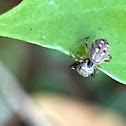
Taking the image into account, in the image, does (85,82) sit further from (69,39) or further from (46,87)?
(69,39)

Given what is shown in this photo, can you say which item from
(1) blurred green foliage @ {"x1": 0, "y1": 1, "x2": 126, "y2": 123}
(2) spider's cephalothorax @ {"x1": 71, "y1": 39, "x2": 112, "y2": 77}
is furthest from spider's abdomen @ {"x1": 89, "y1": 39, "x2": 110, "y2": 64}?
(1) blurred green foliage @ {"x1": 0, "y1": 1, "x2": 126, "y2": 123}

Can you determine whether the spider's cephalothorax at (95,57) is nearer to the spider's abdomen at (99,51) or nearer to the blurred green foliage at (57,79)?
the spider's abdomen at (99,51)

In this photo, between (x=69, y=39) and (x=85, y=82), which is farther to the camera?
(x=85, y=82)

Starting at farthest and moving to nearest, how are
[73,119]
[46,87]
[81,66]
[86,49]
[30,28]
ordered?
1. [73,119]
2. [46,87]
3. [81,66]
4. [86,49]
5. [30,28]

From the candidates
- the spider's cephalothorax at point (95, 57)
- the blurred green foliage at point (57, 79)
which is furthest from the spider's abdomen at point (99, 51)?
the blurred green foliage at point (57, 79)

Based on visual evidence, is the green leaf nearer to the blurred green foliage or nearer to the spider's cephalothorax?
the spider's cephalothorax

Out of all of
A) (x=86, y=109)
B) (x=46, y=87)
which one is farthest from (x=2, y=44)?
(x=86, y=109)
